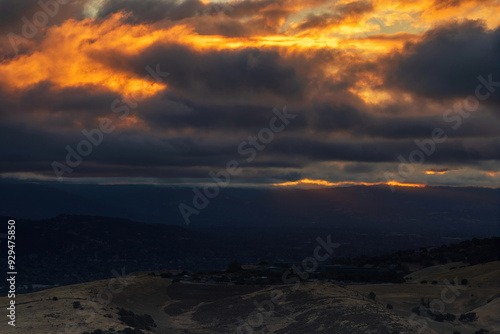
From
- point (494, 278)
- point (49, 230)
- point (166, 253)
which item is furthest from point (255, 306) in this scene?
point (49, 230)

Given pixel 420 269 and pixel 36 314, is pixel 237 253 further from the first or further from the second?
pixel 36 314

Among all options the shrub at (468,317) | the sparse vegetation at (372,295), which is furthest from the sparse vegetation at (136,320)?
the shrub at (468,317)

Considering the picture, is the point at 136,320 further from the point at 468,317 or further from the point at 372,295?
the point at 468,317

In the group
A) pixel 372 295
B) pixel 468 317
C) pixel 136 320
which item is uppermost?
pixel 136 320

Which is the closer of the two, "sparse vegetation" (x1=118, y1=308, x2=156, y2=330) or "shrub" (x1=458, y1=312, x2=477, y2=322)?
"sparse vegetation" (x1=118, y1=308, x2=156, y2=330)

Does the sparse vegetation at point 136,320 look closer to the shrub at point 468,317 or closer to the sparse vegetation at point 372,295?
the sparse vegetation at point 372,295

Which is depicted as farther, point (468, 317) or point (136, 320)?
point (468, 317)

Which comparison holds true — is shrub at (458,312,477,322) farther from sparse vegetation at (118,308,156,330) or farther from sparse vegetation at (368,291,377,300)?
sparse vegetation at (118,308,156,330)

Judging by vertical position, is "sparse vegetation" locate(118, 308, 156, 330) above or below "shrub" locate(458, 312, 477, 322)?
above

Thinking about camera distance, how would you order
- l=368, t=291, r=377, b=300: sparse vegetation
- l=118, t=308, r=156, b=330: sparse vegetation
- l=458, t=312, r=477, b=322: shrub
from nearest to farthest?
l=118, t=308, r=156, b=330: sparse vegetation → l=458, t=312, r=477, b=322: shrub → l=368, t=291, r=377, b=300: sparse vegetation

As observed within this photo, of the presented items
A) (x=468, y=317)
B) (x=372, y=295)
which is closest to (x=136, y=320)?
(x=372, y=295)

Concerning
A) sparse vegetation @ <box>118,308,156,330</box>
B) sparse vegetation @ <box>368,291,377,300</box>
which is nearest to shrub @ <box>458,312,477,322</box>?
sparse vegetation @ <box>368,291,377,300</box>
